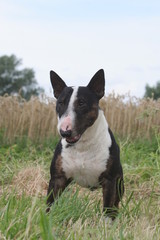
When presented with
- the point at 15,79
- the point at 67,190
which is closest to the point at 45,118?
the point at 67,190

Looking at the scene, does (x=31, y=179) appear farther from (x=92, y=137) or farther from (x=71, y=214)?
(x=71, y=214)

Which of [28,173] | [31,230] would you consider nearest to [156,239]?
[31,230]

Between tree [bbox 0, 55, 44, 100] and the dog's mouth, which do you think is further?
tree [bbox 0, 55, 44, 100]

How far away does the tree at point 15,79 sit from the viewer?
45844 mm

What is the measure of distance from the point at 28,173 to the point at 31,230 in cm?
354

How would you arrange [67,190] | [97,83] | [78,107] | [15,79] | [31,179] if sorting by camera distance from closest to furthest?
[78,107] → [97,83] → [67,190] → [31,179] → [15,79]

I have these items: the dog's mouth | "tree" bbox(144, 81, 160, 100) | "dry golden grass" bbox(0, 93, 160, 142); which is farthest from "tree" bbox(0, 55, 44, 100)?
the dog's mouth

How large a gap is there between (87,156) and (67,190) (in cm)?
63

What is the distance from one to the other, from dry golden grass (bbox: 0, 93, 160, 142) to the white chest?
274 inches

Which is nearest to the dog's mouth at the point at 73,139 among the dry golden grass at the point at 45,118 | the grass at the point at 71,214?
the grass at the point at 71,214

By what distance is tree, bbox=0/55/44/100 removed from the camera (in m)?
45.8

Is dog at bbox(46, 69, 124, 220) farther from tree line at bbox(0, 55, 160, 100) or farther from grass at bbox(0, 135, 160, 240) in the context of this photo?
tree line at bbox(0, 55, 160, 100)

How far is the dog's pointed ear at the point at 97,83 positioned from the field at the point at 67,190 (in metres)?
0.91

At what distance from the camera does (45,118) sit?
448 inches
